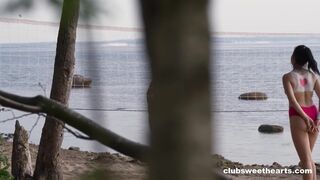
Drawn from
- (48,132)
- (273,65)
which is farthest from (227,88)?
(48,132)

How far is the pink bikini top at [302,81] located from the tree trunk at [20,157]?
3.12 meters

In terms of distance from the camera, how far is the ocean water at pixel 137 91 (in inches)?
39.9

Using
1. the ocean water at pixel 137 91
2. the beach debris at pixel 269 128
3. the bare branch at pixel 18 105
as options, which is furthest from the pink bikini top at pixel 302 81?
the beach debris at pixel 269 128

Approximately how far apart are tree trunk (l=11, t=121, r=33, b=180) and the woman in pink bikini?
308 cm

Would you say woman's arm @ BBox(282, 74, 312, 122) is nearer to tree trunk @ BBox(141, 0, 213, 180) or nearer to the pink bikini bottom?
the pink bikini bottom

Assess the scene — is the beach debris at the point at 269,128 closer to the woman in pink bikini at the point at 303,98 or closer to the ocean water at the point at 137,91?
the ocean water at the point at 137,91

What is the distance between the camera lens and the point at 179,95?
0.73 m

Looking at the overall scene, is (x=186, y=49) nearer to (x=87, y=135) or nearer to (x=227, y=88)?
(x=87, y=135)

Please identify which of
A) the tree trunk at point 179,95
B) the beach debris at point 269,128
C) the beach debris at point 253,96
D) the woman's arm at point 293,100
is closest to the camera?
the tree trunk at point 179,95

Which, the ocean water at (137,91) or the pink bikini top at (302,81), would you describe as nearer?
the ocean water at (137,91)

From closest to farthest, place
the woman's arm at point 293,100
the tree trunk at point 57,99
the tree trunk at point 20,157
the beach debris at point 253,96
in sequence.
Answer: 1. the woman's arm at point 293,100
2. the tree trunk at point 57,99
3. the tree trunk at point 20,157
4. the beach debris at point 253,96

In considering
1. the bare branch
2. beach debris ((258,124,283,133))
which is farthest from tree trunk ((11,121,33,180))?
beach debris ((258,124,283,133))

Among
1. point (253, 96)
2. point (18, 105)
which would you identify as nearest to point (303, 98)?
point (18, 105)

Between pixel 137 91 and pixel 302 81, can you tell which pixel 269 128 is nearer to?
pixel 302 81
